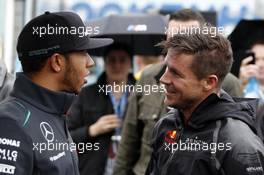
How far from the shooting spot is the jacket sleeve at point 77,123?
593 centimetres

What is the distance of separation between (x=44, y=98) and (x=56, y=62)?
0.18m

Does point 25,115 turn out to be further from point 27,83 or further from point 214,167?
point 214,167

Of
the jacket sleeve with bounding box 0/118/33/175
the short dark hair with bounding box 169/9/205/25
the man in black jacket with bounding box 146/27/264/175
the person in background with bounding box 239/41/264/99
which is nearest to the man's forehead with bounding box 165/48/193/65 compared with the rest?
the man in black jacket with bounding box 146/27/264/175

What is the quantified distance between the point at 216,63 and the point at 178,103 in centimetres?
26

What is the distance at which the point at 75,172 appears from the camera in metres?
3.39

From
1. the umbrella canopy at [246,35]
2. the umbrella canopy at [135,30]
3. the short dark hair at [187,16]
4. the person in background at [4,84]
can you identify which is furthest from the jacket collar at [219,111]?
the umbrella canopy at [135,30]

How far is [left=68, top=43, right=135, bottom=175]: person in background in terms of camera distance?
5.89 m

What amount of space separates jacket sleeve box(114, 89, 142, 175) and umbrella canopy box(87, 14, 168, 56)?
2.99 feet

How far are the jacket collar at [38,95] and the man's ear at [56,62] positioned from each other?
0.11m

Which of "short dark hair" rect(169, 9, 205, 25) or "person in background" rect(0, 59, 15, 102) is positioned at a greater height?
"short dark hair" rect(169, 9, 205, 25)

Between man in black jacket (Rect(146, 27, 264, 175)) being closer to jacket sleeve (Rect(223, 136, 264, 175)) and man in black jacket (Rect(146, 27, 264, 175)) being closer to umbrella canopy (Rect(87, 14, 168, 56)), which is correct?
jacket sleeve (Rect(223, 136, 264, 175))

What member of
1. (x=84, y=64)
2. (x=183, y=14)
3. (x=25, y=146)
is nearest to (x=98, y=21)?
(x=183, y=14)

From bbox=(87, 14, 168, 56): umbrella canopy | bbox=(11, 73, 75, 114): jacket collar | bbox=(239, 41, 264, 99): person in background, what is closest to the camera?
bbox=(11, 73, 75, 114): jacket collar
